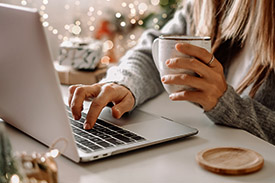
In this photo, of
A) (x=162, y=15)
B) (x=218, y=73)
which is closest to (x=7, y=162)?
(x=218, y=73)

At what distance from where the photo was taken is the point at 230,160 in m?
0.65

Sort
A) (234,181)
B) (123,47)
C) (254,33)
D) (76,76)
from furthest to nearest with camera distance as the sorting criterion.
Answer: (123,47), (76,76), (254,33), (234,181)

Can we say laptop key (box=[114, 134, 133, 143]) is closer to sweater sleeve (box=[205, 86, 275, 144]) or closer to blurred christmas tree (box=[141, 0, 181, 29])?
sweater sleeve (box=[205, 86, 275, 144])

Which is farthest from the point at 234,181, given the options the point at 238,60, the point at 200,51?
the point at 238,60

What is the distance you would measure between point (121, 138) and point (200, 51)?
23 cm

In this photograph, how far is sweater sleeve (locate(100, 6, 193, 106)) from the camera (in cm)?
100

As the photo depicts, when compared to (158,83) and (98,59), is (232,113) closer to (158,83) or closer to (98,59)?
(158,83)

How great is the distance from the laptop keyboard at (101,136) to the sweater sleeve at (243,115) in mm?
203

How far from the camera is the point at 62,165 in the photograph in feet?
2.06

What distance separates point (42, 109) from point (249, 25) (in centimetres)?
69

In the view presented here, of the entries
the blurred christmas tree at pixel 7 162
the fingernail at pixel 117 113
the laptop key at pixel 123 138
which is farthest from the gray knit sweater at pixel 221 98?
the blurred christmas tree at pixel 7 162

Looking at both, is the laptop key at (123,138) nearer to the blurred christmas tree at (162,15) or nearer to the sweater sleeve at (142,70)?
the sweater sleeve at (142,70)

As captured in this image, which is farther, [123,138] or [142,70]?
[142,70]

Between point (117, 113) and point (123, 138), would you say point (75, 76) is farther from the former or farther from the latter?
point (123, 138)
